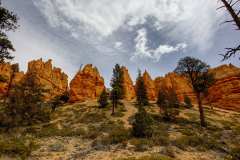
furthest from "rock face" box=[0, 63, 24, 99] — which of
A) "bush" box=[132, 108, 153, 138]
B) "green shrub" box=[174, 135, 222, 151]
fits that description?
"green shrub" box=[174, 135, 222, 151]

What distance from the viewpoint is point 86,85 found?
77500mm

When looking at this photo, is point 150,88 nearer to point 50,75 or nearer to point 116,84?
point 116,84

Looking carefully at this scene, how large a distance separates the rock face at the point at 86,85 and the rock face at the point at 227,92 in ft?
153

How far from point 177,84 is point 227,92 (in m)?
23.7

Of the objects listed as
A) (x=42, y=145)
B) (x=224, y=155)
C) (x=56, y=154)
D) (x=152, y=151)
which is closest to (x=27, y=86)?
(x=42, y=145)

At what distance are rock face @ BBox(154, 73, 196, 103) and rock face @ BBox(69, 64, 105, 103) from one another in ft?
91.8

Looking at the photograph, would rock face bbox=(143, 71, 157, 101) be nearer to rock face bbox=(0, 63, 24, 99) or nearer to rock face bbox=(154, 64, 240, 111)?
rock face bbox=(154, 64, 240, 111)

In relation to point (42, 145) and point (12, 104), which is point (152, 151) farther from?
point (12, 104)

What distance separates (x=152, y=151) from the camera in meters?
16.1

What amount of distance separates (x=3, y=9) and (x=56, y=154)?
13608 millimetres

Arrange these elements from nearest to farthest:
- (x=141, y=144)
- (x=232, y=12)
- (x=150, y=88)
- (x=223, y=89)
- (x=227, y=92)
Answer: (x=232, y=12)
(x=141, y=144)
(x=227, y=92)
(x=223, y=89)
(x=150, y=88)


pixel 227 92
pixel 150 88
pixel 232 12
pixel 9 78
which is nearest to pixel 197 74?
pixel 232 12

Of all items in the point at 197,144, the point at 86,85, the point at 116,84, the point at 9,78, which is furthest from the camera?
the point at 9,78

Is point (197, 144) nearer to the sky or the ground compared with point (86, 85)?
nearer to the ground
